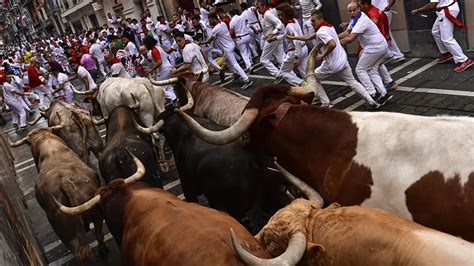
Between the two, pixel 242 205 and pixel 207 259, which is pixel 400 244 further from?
pixel 242 205

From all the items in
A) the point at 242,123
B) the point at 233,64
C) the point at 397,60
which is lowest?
the point at 397,60

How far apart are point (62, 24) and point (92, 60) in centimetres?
5077

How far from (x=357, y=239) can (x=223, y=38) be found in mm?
11167

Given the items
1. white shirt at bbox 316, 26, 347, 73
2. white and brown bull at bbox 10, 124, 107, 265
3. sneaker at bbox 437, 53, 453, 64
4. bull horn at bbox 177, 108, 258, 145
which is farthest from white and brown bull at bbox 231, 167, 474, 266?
sneaker at bbox 437, 53, 453, 64

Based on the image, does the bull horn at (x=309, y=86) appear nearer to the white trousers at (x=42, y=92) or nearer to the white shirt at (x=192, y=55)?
the white shirt at (x=192, y=55)

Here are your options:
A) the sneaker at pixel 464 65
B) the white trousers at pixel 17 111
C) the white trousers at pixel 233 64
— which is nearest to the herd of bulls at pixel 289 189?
the sneaker at pixel 464 65

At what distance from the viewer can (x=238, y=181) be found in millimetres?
4637

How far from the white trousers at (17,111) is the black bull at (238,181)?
1313cm

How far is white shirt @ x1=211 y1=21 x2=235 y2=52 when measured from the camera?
12.9m

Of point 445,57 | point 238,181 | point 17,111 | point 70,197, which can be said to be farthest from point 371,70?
point 17,111

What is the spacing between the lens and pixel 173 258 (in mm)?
2938

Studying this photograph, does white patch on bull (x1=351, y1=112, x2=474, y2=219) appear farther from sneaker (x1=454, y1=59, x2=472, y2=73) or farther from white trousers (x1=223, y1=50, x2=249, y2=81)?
white trousers (x1=223, y1=50, x2=249, y2=81)

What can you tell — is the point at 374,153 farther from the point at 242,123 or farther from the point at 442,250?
the point at 442,250

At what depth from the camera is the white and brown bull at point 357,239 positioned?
84.2 inches
